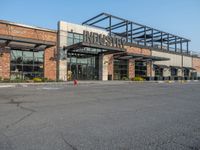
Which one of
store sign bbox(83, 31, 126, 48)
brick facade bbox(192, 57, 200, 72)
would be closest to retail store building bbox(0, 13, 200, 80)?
store sign bbox(83, 31, 126, 48)

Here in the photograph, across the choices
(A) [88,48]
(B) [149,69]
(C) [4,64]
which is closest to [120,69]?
(B) [149,69]

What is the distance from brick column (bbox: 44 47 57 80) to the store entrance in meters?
2.65

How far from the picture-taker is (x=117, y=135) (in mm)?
4816

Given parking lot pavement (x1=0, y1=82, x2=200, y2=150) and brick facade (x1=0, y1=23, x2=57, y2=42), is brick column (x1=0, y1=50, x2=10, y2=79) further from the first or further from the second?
parking lot pavement (x1=0, y1=82, x2=200, y2=150)

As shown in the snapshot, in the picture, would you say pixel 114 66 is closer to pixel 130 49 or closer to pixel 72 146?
pixel 130 49

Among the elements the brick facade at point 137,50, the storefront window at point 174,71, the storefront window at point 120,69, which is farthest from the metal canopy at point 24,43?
the storefront window at point 174,71

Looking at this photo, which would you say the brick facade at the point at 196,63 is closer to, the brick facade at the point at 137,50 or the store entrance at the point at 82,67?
the brick facade at the point at 137,50

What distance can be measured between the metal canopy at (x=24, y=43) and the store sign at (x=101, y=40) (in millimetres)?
4606

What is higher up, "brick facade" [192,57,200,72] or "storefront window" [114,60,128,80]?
"brick facade" [192,57,200,72]

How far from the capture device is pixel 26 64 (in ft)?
90.8

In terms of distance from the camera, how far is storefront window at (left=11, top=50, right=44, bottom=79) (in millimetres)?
26641

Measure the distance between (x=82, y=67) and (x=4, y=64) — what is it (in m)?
12.1

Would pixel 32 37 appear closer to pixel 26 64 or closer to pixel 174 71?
pixel 26 64

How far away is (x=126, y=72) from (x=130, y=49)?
14.3 ft
